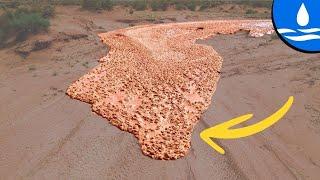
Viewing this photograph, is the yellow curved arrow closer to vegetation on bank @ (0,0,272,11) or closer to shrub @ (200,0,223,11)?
vegetation on bank @ (0,0,272,11)

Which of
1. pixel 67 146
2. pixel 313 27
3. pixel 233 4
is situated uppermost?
pixel 313 27

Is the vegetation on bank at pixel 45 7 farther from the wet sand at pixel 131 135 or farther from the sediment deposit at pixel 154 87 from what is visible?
the sediment deposit at pixel 154 87

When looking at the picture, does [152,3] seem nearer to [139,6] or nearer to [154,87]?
[139,6]

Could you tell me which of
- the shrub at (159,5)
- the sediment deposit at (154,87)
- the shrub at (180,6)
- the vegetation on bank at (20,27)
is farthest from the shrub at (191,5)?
the vegetation on bank at (20,27)

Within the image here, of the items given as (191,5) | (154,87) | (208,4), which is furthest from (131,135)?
(208,4)

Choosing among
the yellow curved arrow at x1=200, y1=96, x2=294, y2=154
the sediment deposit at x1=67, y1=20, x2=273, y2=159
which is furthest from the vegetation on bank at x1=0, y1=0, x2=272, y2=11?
the yellow curved arrow at x1=200, y1=96, x2=294, y2=154

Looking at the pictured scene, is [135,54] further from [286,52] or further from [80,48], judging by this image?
[286,52]

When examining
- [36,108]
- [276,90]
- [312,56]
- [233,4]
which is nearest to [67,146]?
[36,108]
